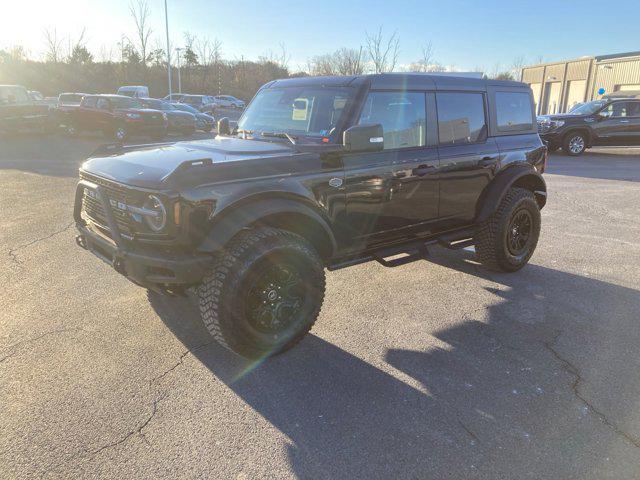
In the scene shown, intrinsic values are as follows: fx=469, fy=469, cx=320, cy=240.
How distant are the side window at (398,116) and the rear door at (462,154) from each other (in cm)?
25

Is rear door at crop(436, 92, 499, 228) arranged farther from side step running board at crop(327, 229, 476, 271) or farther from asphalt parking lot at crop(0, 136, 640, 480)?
asphalt parking lot at crop(0, 136, 640, 480)

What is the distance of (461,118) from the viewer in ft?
14.5

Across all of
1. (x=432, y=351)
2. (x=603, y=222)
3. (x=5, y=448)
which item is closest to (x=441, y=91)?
(x=432, y=351)

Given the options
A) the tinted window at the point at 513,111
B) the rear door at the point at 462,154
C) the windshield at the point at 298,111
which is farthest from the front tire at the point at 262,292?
the tinted window at the point at 513,111

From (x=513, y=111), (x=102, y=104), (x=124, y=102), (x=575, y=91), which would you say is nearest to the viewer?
(x=513, y=111)

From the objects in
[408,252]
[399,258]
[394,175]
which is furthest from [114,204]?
[408,252]

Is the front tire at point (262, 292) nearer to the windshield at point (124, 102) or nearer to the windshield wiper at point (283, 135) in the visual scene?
the windshield wiper at point (283, 135)

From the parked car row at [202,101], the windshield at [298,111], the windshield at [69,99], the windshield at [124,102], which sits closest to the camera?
the windshield at [298,111]

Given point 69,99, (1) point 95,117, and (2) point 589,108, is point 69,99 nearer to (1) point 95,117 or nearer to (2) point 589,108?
(1) point 95,117

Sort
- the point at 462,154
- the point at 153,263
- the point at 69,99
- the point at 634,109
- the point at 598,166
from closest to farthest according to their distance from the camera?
the point at 153,263 < the point at 462,154 < the point at 598,166 < the point at 634,109 < the point at 69,99

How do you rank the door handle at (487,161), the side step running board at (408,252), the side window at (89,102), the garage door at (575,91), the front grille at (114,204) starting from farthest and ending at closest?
the garage door at (575,91) → the side window at (89,102) → the door handle at (487,161) → the side step running board at (408,252) → the front grille at (114,204)

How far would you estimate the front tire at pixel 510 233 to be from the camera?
4.72 metres

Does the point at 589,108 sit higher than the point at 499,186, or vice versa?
the point at 589,108

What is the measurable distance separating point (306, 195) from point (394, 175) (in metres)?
0.88
